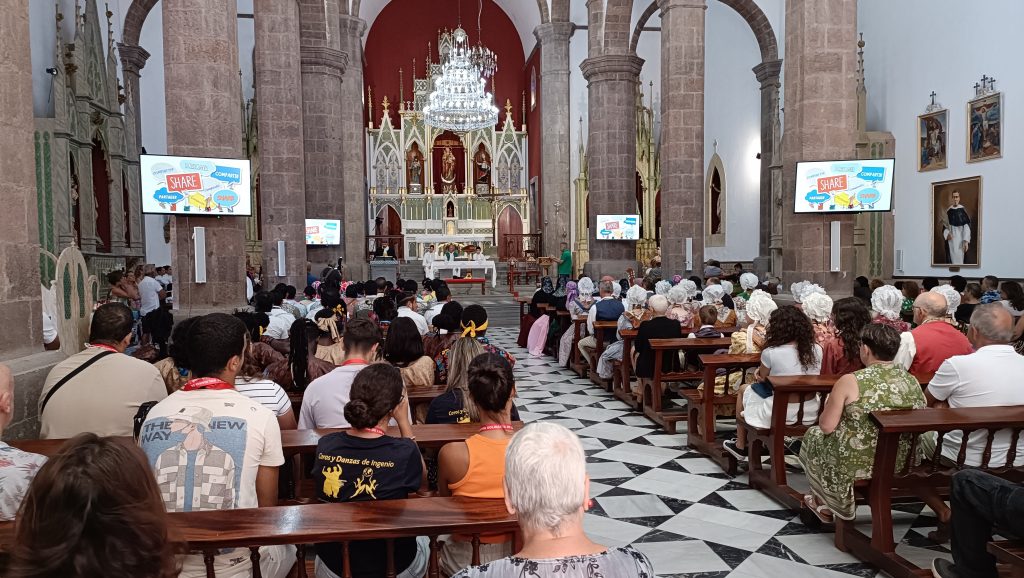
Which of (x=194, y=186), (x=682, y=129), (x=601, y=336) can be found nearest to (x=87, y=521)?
(x=194, y=186)

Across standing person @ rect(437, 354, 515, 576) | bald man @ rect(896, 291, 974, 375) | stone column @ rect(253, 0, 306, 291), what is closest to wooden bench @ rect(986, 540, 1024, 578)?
standing person @ rect(437, 354, 515, 576)

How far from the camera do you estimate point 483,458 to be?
267 cm

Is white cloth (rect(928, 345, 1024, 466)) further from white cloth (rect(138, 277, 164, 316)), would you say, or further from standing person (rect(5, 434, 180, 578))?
white cloth (rect(138, 277, 164, 316))

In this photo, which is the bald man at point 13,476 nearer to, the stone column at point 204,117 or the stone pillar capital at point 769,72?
the stone column at point 204,117

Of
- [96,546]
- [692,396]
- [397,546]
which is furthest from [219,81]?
[96,546]

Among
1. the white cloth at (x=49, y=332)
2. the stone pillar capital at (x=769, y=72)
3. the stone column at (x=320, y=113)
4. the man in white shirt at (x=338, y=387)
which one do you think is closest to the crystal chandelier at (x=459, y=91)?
the stone column at (x=320, y=113)

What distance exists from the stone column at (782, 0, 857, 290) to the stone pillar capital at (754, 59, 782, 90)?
386 inches

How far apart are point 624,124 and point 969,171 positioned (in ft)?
23.1

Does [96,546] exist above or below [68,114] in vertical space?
below

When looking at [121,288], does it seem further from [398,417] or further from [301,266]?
[398,417]

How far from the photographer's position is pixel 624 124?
1683 centimetres

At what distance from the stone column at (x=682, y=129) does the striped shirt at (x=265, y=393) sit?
419 inches

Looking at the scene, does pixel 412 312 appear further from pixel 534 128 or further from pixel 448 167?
pixel 448 167

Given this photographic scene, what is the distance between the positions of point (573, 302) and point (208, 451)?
8532mm
